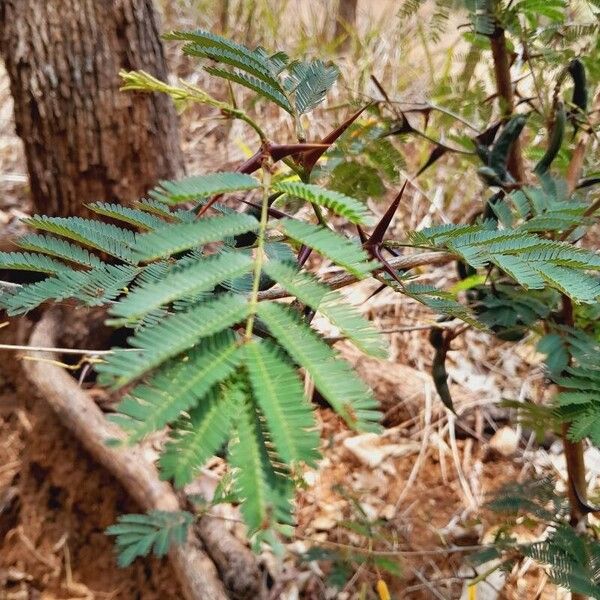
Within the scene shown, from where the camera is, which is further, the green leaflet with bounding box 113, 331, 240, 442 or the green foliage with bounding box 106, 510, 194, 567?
the green foliage with bounding box 106, 510, 194, 567

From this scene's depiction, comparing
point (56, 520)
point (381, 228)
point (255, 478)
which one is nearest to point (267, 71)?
point (381, 228)

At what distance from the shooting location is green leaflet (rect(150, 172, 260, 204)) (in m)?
0.44

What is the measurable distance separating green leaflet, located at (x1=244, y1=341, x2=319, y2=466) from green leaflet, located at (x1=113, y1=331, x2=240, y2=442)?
2cm

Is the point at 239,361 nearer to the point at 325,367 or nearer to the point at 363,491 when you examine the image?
the point at 325,367

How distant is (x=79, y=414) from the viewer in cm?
169

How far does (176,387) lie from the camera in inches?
15.6

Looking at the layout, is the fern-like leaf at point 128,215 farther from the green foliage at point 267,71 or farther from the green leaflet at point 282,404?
the green leaflet at point 282,404

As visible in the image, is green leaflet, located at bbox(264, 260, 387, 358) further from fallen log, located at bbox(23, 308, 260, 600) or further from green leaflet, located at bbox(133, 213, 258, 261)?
fallen log, located at bbox(23, 308, 260, 600)

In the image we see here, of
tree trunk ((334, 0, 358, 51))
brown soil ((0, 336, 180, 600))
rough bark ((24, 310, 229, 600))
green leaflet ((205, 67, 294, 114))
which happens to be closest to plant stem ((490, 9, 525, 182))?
green leaflet ((205, 67, 294, 114))

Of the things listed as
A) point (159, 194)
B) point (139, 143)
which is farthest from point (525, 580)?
point (139, 143)

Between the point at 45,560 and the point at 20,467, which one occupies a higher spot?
the point at 20,467

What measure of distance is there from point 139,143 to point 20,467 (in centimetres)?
111

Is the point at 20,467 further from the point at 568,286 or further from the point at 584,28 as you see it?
the point at 584,28

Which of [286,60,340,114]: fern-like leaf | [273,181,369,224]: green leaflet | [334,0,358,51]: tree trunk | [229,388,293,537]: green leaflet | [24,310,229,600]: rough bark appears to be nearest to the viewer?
[229,388,293,537]: green leaflet
